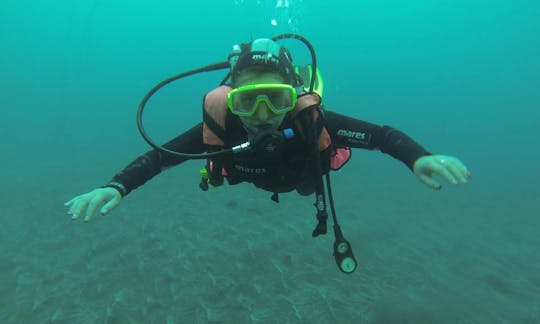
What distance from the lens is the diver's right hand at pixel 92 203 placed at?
2.25 meters

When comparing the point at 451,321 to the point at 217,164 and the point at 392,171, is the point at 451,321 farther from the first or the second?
the point at 392,171

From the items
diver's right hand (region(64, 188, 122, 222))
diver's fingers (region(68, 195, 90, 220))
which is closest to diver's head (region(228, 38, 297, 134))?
diver's right hand (region(64, 188, 122, 222))

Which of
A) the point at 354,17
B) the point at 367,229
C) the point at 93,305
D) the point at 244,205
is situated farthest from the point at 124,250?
the point at 354,17

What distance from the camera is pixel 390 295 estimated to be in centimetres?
563

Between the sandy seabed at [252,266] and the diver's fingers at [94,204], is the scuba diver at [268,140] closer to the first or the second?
the diver's fingers at [94,204]

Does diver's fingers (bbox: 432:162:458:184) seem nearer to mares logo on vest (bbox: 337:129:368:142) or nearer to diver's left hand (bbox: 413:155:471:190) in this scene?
diver's left hand (bbox: 413:155:471:190)

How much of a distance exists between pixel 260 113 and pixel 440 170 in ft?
4.68

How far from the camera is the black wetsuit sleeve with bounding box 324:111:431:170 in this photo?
8.39 feet

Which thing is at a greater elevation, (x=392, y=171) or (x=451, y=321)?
(x=392, y=171)

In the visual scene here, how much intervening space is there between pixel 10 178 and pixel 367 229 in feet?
57.0

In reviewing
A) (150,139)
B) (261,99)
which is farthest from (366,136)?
(150,139)

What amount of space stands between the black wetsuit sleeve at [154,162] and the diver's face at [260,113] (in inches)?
24.0

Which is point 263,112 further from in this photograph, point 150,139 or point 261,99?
point 150,139

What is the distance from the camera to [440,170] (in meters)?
1.99
